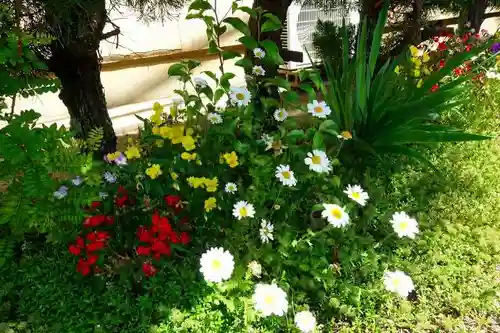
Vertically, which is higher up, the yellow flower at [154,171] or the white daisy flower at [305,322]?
the yellow flower at [154,171]

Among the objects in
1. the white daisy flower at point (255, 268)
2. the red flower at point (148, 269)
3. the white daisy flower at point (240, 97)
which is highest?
the white daisy flower at point (240, 97)

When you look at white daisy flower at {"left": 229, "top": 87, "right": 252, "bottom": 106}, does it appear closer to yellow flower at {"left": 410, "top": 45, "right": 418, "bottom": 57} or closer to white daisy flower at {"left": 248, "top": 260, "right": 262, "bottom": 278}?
white daisy flower at {"left": 248, "top": 260, "right": 262, "bottom": 278}

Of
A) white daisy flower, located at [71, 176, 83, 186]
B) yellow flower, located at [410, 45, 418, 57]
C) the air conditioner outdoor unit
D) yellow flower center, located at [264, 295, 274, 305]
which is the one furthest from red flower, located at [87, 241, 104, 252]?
the air conditioner outdoor unit

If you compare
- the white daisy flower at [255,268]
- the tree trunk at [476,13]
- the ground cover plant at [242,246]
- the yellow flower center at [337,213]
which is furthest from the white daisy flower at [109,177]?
the tree trunk at [476,13]

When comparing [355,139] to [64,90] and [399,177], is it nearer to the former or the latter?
[399,177]

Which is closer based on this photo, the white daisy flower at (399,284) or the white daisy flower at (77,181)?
the white daisy flower at (399,284)

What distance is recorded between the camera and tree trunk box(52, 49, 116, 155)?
2.20 m

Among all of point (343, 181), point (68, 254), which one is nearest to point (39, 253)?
point (68, 254)

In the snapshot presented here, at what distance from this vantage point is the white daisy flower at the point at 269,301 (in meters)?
1.45

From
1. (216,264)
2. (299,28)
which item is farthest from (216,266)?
(299,28)

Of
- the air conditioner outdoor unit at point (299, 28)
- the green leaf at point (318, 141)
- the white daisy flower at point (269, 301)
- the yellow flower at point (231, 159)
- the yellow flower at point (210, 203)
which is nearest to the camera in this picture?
the white daisy flower at point (269, 301)

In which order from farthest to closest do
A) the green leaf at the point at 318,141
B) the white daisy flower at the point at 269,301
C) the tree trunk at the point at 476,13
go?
the tree trunk at the point at 476,13, the green leaf at the point at 318,141, the white daisy flower at the point at 269,301

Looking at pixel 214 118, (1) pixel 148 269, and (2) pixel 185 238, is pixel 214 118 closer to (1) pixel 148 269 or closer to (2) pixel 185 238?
(2) pixel 185 238

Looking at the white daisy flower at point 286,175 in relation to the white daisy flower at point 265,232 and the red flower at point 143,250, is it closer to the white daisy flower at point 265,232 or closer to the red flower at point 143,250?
the white daisy flower at point 265,232
